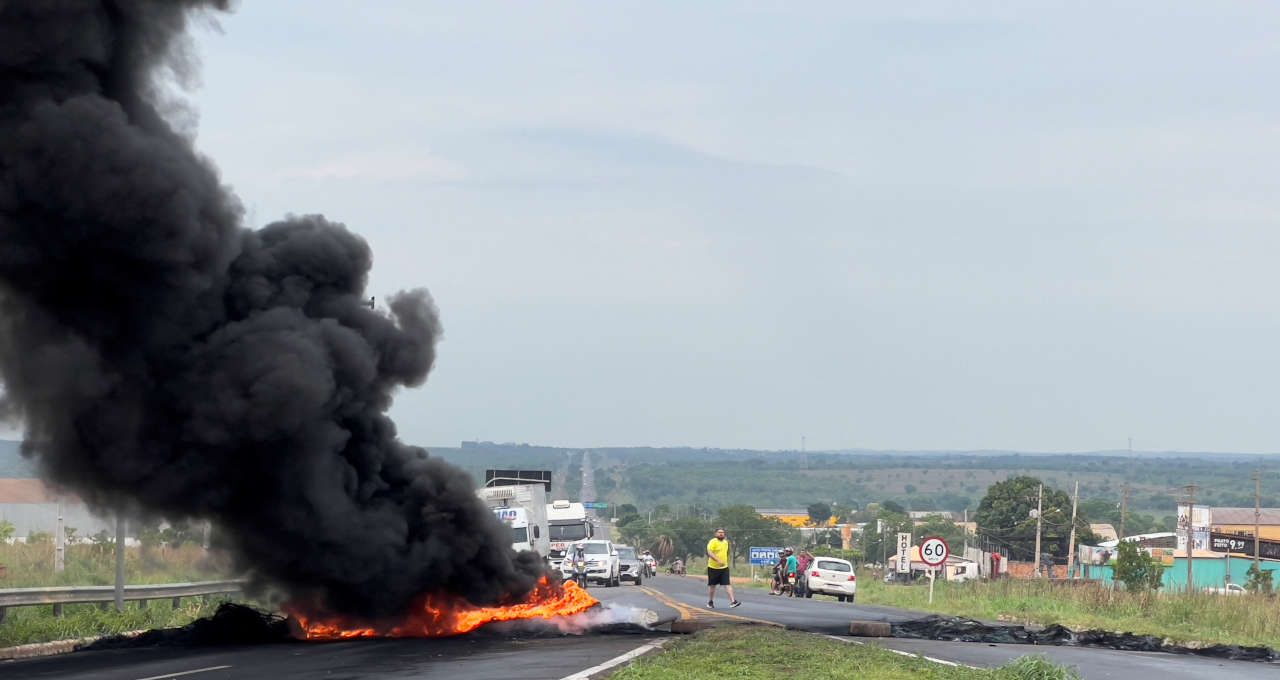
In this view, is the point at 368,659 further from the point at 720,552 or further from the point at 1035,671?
the point at 720,552

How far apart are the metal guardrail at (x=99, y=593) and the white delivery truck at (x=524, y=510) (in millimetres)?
15107

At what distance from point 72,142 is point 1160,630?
21.2m

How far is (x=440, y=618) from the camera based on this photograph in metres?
23.0

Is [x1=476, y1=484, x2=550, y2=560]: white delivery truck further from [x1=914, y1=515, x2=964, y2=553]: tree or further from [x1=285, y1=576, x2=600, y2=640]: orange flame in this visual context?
[x1=914, y1=515, x2=964, y2=553]: tree

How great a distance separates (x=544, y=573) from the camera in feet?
84.4

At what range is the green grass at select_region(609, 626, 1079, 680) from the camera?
48.5 feet

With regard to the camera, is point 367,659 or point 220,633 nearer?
point 367,659

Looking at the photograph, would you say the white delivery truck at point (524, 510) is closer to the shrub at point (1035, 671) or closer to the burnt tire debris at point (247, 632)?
the burnt tire debris at point (247, 632)

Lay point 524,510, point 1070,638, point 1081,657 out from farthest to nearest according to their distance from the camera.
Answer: point 524,510
point 1070,638
point 1081,657

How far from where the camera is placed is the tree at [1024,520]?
105312 mm

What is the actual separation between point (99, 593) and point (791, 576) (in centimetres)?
2762

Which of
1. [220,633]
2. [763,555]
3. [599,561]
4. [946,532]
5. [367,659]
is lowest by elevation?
[946,532]

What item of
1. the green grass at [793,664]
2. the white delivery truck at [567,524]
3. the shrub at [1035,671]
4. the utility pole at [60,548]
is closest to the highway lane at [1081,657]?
the green grass at [793,664]

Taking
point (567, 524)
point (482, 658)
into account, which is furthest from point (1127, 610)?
point (567, 524)
